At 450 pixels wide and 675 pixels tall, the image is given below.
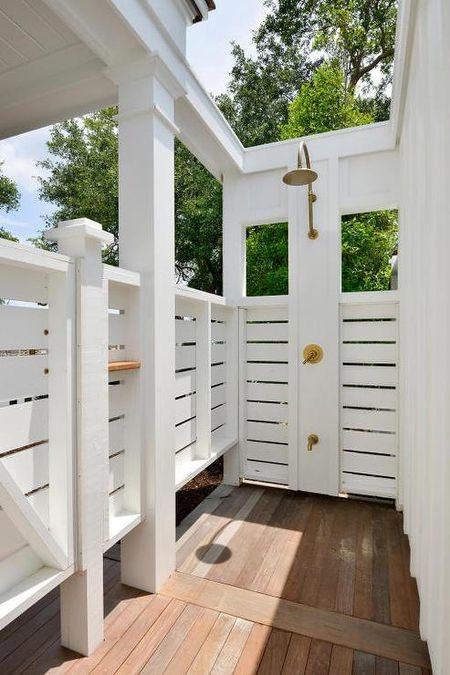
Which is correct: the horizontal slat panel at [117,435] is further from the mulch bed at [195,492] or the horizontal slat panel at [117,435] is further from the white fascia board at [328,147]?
the white fascia board at [328,147]

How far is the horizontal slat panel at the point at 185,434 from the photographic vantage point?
94.1 inches

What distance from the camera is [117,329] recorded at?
72.4 inches

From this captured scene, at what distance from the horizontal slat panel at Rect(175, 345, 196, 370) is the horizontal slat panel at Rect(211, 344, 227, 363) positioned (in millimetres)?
407

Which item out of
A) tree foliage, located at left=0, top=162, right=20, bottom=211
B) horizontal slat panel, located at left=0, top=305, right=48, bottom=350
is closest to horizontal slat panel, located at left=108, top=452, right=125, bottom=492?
horizontal slat panel, located at left=0, top=305, right=48, bottom=350

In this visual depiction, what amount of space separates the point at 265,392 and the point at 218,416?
45cm

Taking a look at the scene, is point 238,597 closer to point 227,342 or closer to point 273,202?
point 227,342

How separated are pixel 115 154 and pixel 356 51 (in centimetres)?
480

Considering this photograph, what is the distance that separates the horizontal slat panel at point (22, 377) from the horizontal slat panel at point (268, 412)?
6.83ft

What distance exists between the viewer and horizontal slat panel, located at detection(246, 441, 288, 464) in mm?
3160

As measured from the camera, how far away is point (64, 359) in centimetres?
142

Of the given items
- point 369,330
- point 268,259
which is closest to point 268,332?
point 369,330

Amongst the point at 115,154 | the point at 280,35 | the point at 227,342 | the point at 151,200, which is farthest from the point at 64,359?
the point at 280,35

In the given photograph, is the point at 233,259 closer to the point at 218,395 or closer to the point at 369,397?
the point at 218,395

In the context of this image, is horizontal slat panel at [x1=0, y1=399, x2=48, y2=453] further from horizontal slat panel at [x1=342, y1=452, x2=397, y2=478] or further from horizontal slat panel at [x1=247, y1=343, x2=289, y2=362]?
horizontal slat panel at [x1=342, y1=452, x2=397, y2=478]
